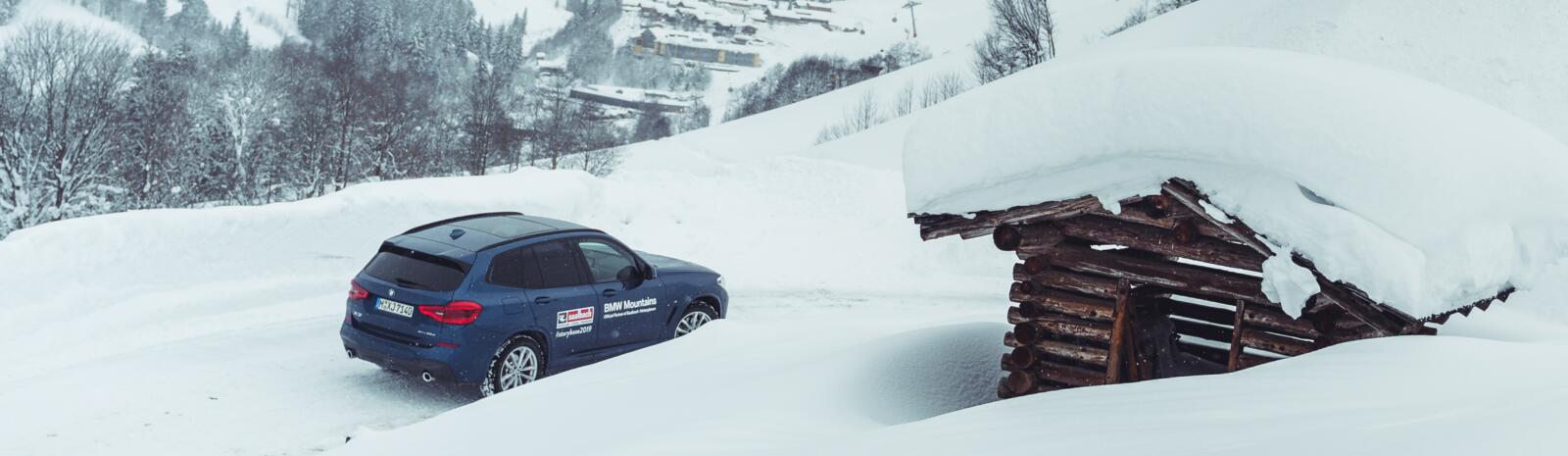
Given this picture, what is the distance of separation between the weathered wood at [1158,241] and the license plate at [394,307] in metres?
5.27

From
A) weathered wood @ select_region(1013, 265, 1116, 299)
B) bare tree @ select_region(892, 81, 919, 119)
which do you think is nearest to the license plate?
weathered wood @ select_region(1013, 265, 1116, 299)

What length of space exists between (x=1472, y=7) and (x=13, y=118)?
43.0 metres

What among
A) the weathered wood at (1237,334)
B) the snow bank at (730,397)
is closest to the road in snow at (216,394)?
the snow bank at (730,397)

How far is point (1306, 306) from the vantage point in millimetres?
6773

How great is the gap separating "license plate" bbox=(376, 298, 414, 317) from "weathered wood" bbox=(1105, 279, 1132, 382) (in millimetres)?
5633

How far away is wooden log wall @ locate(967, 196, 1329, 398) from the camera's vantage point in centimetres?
700

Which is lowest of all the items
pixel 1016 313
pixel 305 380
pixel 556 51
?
pixel 305 380

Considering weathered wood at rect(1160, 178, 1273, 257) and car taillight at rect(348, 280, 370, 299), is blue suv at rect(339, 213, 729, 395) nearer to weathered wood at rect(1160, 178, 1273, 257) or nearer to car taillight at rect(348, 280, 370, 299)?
car taillight at rect(348, 280, 370, 299)

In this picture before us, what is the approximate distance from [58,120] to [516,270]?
34.0 metres

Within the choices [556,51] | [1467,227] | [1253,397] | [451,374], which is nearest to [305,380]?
[451,374]

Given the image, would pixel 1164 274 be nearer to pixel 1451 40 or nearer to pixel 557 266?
pixel 557 266

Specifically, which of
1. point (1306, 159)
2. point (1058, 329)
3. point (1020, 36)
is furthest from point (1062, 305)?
point (1020, 36)

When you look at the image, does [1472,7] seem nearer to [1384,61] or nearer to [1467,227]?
[1384,61]

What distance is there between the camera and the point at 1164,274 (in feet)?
24.1
